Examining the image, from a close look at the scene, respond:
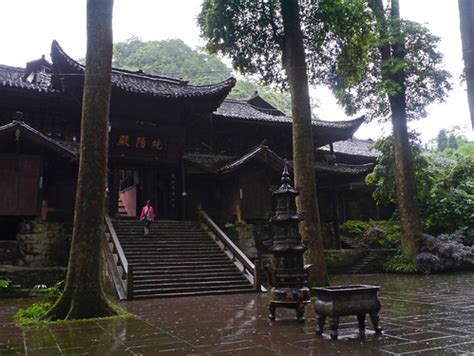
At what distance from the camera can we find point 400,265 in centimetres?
1748

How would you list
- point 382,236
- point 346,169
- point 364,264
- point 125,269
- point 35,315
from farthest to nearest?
1. point 346,169
2. point 382,236
3. point 364,264
4. point 125,269
5. point 35,315

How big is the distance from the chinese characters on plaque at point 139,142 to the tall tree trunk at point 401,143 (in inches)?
394

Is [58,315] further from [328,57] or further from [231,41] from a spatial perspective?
[328,57]

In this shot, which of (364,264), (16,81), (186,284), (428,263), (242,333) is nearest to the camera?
(242,333)

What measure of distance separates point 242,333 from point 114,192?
42.1 ft

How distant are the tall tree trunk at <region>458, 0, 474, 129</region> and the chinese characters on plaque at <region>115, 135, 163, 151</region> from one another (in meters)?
15.2

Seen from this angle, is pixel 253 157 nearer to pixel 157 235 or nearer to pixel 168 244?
pixel 157 235

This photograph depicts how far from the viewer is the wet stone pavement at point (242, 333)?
5.02 meters

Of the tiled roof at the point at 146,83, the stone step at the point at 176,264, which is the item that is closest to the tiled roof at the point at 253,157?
the tiled roof at the point at 146,83

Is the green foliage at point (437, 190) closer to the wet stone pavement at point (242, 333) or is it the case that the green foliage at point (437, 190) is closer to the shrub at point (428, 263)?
the shrub at point (428, 263)

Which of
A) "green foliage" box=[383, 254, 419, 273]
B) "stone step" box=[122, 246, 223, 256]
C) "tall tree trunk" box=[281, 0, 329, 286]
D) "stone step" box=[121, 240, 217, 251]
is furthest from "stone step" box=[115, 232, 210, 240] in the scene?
"green foliage" box=[383, 254, 419, 273]

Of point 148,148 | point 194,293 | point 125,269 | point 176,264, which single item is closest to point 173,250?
point 176,264

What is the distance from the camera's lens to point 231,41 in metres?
13.2

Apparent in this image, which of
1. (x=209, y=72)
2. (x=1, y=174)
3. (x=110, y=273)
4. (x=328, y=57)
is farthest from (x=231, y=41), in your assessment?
(x=209, y=72)
